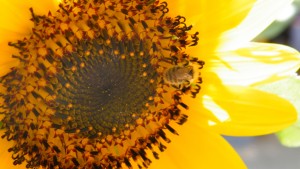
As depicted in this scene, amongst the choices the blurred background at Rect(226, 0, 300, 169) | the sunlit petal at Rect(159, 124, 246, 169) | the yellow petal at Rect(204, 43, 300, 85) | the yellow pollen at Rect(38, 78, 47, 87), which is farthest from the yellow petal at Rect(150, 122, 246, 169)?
the blurred background at Rect(226, 0, 300, 169)

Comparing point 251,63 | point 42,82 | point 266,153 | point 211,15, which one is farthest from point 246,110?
point 266,153

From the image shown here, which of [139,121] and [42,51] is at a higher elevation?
[42,51]

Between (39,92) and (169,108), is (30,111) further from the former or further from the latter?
(169,108)

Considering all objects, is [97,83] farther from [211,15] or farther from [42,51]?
[211,15]

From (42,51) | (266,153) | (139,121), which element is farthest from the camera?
(266,153)

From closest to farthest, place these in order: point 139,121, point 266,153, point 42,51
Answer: point 42,51
point 139,121
point 266,153

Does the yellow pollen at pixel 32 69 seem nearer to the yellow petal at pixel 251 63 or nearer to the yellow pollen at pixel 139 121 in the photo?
the yellow pollen at pixel 139 121
